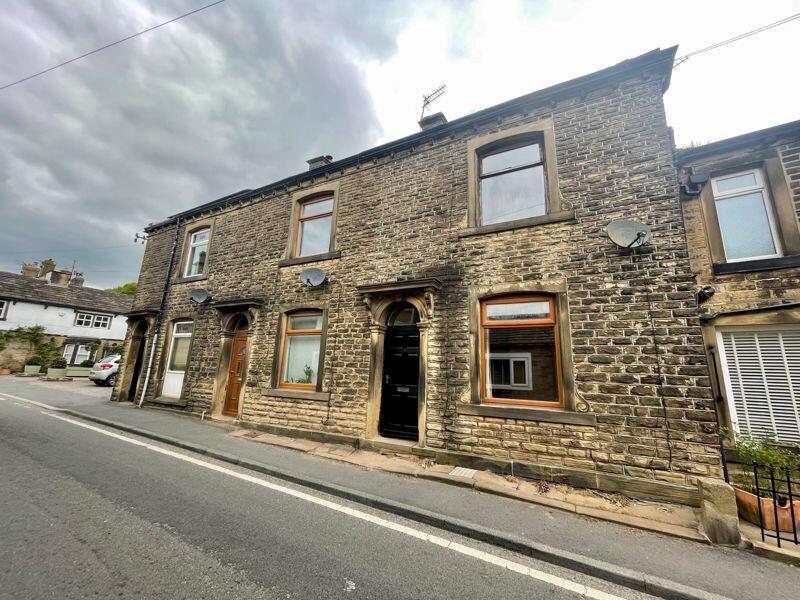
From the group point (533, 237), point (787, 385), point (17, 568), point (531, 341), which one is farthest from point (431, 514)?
point (787, 385)

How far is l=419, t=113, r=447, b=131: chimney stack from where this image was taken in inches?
315

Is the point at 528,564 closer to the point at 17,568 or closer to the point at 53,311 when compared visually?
the point at 17,568

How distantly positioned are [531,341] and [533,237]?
1.93 m

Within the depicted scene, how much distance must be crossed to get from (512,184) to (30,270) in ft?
134

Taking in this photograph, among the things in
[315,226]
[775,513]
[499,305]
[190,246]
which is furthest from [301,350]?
[775,513]

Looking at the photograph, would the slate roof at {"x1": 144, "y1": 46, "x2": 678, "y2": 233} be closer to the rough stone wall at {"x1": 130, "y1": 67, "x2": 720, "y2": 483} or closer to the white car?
the rough stone wall at {"x1": 130, "y1": 67, "x2": 720, "y2": 483}

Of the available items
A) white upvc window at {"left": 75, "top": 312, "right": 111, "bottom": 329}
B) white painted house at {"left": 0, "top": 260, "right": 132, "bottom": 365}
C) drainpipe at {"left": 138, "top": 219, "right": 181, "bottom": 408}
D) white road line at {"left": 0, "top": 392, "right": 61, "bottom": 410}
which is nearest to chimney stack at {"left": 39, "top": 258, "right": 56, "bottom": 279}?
white painted house at {"left": 0, "top": 260, "right": 132, "bottom": 365}

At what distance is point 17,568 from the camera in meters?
2.70

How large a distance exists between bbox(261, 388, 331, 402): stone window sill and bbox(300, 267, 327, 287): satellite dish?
2616 millimetres

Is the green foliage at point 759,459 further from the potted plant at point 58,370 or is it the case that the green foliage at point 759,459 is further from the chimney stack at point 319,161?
the potted plant at point 58,370

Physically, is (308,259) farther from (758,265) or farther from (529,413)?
(758,265)

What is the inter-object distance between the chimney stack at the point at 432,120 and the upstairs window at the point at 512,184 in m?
1.68

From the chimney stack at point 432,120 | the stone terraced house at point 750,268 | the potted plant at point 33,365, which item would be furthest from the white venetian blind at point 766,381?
the potted plant at point 33,365

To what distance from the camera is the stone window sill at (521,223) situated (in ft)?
19.4
